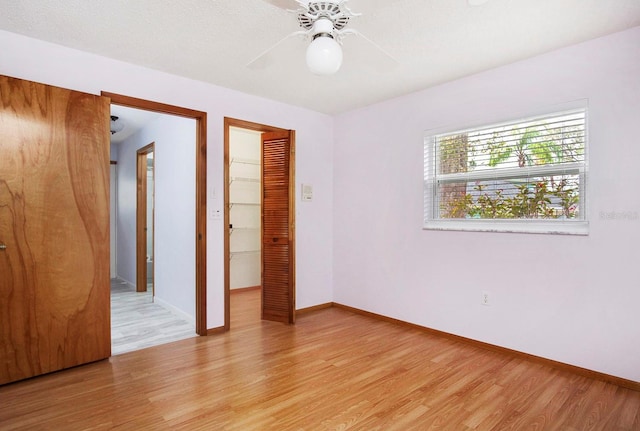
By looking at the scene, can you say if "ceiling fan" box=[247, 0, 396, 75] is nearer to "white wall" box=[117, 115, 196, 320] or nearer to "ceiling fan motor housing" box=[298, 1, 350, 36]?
"ceiling fan motor housing" box=[298, 1, 350, 36]

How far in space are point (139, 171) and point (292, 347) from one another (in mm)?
3757

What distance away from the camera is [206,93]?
3482mm

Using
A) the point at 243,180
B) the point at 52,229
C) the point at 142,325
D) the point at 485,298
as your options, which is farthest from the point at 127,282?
the point at 485,298

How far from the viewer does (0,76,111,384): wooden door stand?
242 centimetres

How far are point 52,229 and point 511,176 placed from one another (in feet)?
12.2

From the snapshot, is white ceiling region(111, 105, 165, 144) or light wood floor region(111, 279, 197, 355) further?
white ceiling region(111, 105, 165, 144)

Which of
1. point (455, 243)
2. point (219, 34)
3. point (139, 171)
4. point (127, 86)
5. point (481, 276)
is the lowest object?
point (481, 276)

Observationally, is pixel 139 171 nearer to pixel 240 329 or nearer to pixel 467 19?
pixel 240 329

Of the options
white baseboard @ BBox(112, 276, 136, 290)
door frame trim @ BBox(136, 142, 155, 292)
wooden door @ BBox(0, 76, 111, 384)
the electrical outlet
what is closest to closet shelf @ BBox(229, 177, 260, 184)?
door frame trim @ BBox(136, 142, 155, 292)

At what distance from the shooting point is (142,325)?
3758 millimetres

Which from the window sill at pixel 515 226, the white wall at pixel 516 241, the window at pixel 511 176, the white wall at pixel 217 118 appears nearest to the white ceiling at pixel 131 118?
the white wall at pixel 217 118

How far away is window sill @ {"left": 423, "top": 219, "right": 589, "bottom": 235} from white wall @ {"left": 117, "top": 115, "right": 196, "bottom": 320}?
2.61 meters

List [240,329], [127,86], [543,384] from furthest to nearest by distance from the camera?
[240,329]
[127,86]
[543,384]

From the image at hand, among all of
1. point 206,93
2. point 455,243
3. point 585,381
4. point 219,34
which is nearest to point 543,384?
point 585,381
